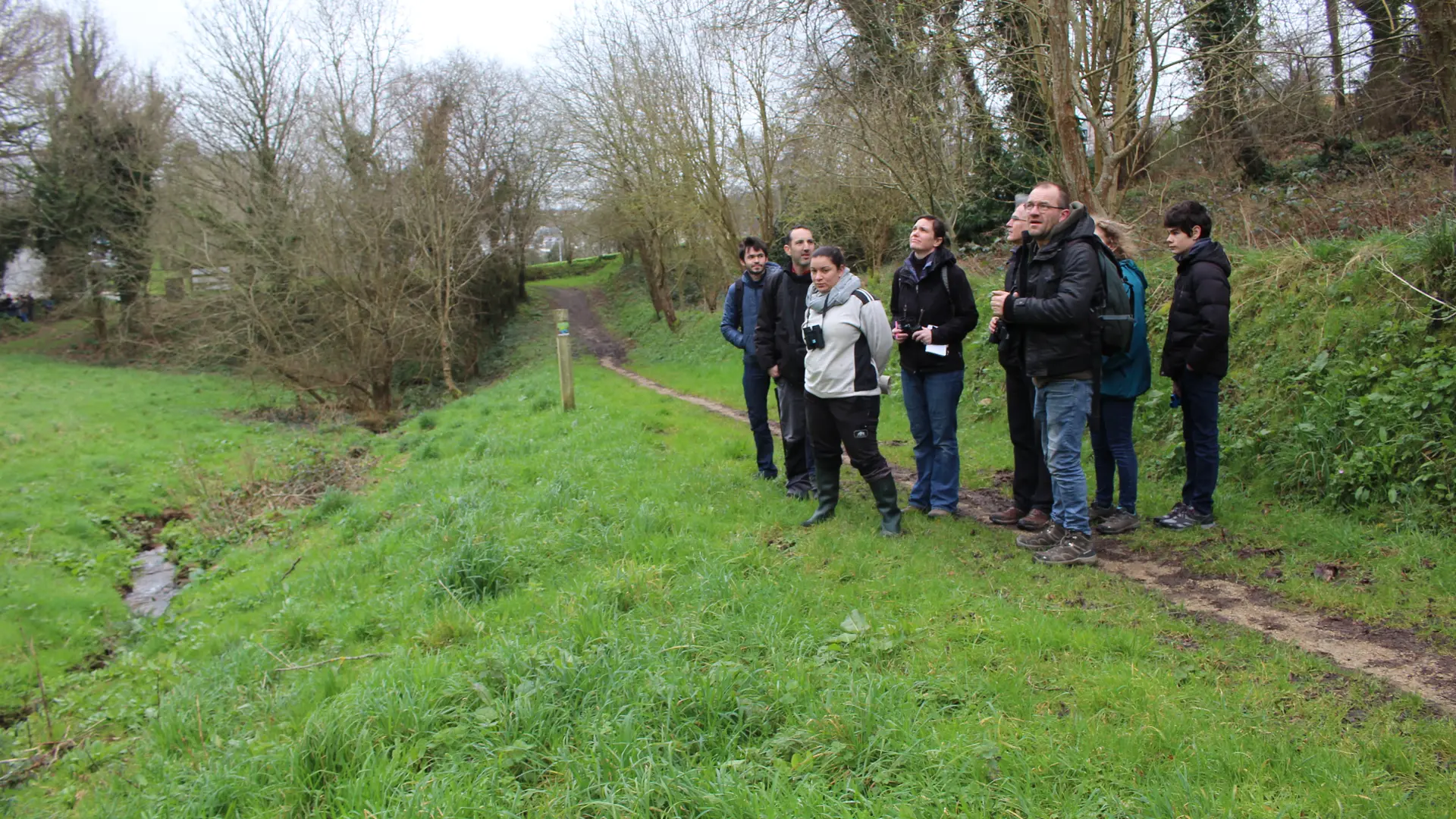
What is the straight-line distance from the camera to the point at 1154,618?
383cm

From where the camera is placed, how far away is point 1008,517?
5.78 m

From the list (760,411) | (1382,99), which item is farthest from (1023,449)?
(1382,99)

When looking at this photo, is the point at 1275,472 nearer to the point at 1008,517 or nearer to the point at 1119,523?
the point at 1119,523

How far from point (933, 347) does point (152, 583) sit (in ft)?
30.7

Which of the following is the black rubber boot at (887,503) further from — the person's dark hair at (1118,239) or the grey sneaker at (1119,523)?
the person's dark hair at (1118,239)

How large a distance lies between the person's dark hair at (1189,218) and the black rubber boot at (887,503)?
8.23 feet

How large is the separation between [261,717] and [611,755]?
2248mm

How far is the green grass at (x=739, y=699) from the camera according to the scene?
2.65m

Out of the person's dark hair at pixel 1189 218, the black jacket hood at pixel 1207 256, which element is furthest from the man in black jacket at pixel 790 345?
the black jacket hood at pixel 1207 256

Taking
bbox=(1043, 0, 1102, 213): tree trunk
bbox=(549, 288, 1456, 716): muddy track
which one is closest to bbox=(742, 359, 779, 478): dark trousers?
bbox=(549, 288, 1456, 716): muddy track

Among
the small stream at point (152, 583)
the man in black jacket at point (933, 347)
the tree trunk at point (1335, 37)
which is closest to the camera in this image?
the man in black jacket at point (933, 347)

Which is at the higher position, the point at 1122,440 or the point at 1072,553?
the point at 1122,440

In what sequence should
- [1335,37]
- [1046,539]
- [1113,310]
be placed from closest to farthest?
[1046,539]
[1113,310]
[1335,37]

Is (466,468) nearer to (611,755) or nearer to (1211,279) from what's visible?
(611,755)
